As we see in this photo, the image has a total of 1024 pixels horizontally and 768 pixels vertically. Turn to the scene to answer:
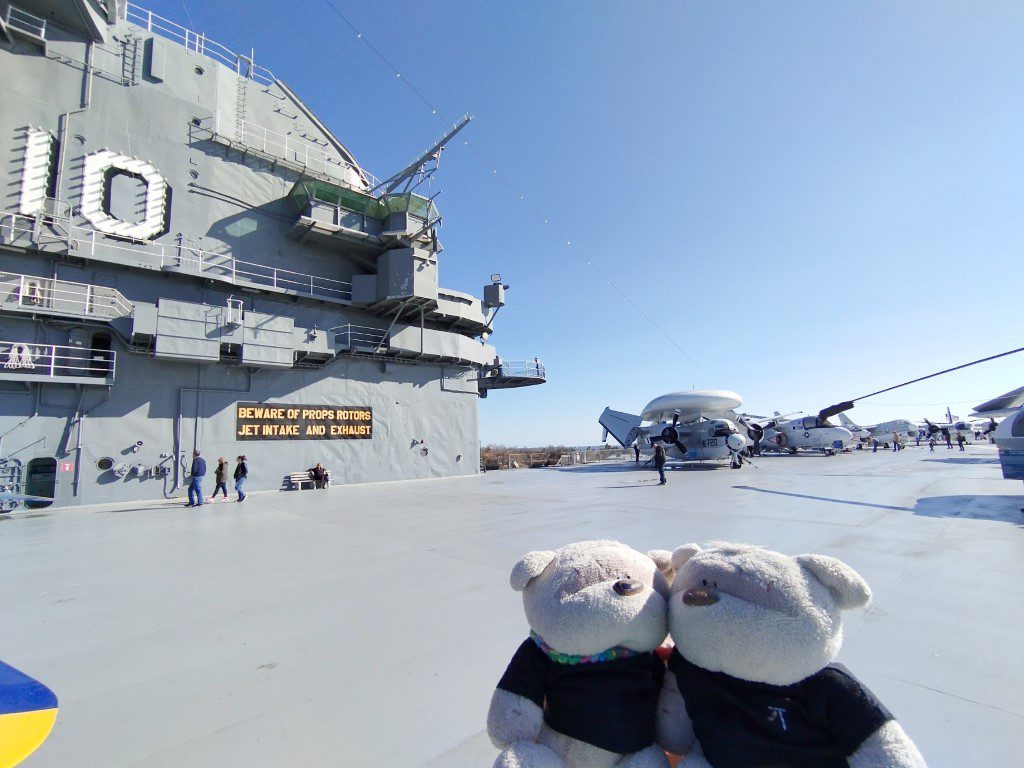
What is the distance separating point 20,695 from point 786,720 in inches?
109

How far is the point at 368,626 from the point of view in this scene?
3.20 m

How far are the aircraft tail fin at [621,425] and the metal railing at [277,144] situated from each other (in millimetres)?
19310

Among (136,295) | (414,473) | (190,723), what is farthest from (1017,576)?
(136,295)

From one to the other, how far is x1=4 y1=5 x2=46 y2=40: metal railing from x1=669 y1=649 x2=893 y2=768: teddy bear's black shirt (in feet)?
58.0

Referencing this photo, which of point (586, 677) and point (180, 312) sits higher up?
point (180, 312)

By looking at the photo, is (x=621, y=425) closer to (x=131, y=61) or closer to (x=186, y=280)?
(x=186, y=280)

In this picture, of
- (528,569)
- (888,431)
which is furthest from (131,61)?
(888,431)

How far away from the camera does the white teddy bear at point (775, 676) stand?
1194 millimetres

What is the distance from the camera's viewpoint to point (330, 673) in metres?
2.57

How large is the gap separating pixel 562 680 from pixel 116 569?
5.70m

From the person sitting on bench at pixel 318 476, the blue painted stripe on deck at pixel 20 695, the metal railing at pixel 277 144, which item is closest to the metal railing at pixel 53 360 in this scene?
the person sitting on bench at pixel 318 476

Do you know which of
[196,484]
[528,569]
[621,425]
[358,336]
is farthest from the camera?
[621,425]

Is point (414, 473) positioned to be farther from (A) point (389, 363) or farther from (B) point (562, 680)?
(B) point (562, 680)

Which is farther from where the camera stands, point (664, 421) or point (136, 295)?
point (664, 421)
